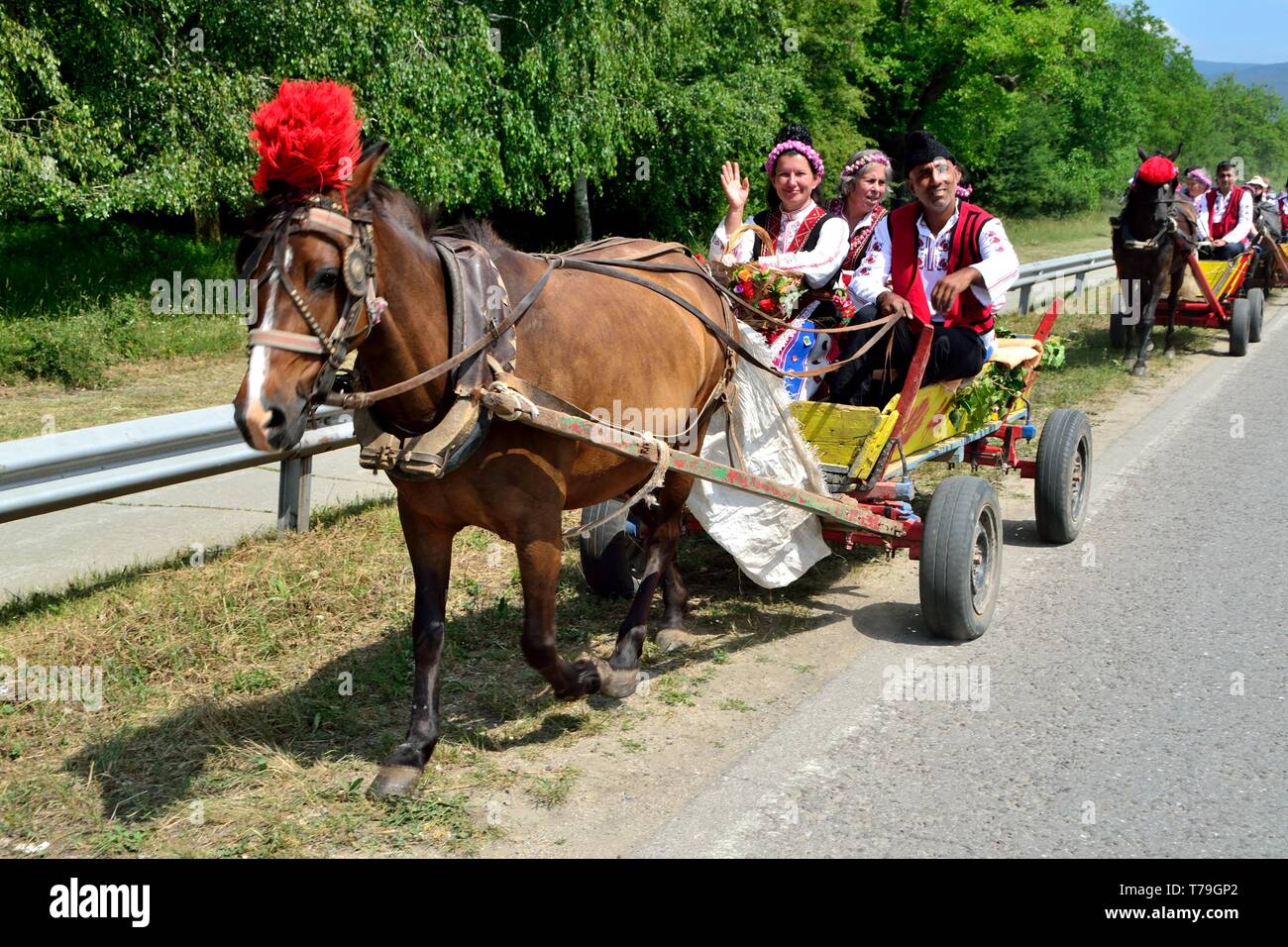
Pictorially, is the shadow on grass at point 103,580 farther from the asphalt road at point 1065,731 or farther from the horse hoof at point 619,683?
the asphalt road at point 1065,731

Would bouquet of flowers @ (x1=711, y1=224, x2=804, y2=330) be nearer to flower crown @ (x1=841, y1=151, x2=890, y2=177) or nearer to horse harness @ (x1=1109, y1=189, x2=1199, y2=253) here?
flower crown @ (x1=841, y1=151, x2=890, y2=177)

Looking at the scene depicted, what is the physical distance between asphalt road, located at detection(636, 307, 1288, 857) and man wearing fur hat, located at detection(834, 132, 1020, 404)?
129cm

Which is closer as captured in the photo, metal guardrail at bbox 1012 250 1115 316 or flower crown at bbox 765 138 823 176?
flower crown at bbox 765 138 823 176

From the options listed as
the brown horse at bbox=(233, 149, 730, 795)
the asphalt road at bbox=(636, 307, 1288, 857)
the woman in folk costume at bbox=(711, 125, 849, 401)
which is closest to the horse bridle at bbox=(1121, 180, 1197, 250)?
the asphalt road at bbox=(636, 307, 1288, 857)

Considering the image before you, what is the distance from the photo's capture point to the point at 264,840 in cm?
360

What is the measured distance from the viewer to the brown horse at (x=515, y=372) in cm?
319

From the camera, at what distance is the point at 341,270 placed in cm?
326

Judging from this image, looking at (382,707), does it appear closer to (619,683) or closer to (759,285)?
(619,683)

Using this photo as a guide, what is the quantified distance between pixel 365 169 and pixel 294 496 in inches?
130

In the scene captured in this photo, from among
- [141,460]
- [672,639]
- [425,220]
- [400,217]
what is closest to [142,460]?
[141,460]

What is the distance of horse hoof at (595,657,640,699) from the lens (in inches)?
189

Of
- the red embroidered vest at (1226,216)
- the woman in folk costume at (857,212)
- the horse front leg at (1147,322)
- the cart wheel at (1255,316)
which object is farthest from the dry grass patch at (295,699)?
the red embroidered vest at (1226,216)
